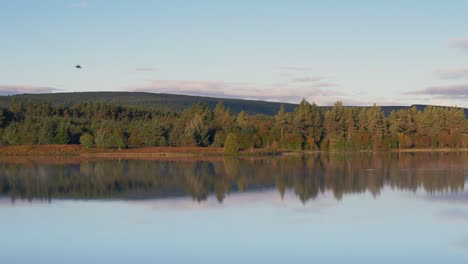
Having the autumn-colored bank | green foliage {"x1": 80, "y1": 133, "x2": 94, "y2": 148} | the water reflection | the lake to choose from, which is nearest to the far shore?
the autumn-colored bank

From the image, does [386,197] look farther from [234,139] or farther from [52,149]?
[52,149]

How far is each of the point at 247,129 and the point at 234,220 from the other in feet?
170

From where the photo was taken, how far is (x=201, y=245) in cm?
1418

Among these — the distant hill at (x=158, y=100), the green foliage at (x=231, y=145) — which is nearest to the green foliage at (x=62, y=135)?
the green foliage at (x=231, y=145)

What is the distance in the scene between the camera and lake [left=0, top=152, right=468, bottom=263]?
1331cm

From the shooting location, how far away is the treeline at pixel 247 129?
217 feet

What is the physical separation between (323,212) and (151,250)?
23.3 feet

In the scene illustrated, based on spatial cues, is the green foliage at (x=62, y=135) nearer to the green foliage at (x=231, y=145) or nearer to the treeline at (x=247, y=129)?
the treeline at (x=247, y=129)

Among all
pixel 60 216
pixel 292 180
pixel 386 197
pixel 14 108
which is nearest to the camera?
pixel 60 216

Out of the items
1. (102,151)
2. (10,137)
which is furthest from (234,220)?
(10,137)

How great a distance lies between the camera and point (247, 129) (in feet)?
228

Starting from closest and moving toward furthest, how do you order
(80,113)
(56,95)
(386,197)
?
1. (386,197)
2. (80,113)
3. (56,95)

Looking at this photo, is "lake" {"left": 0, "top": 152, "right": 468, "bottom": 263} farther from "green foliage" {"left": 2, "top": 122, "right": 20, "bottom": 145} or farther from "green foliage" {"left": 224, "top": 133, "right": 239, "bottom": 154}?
"green foliage" {"left": 2, "top": 122, "right": 20, "bottom": 145}

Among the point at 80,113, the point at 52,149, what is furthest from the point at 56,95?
the point at 52,149
